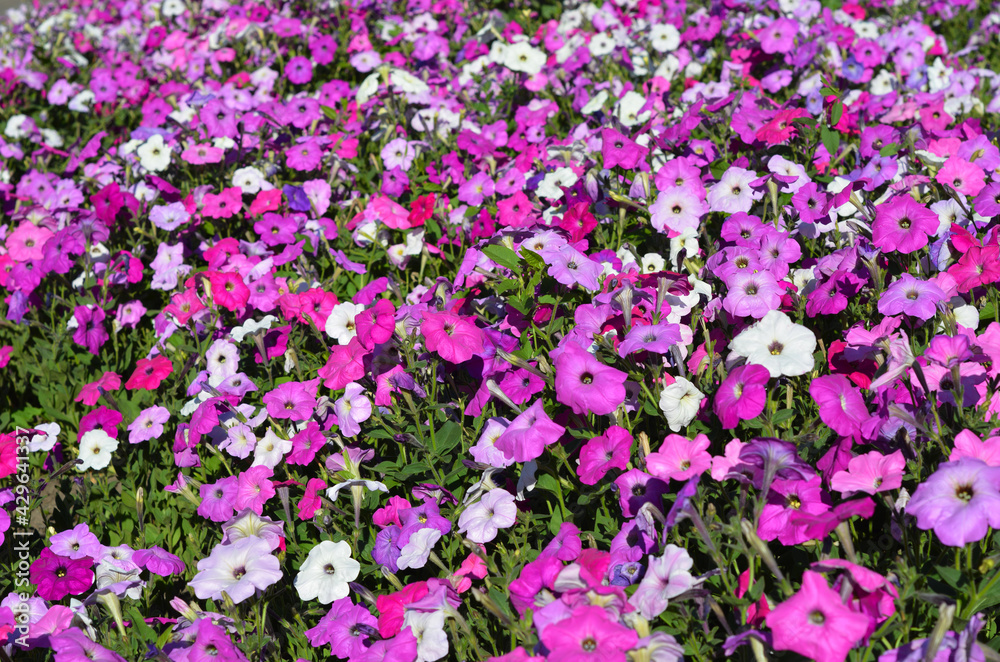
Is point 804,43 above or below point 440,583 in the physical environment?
above

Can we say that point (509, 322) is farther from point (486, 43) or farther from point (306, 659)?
point (486, 43)

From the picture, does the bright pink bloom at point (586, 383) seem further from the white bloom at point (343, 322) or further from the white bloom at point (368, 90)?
the white bloom at point (368, 90)

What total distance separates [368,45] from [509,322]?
454 centimetres

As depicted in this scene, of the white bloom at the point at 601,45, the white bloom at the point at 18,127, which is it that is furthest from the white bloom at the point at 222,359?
the white bloom at the point at 18,127

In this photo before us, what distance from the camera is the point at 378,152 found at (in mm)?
5293

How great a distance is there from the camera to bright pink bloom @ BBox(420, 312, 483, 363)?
8.88ft

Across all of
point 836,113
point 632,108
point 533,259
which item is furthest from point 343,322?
point 836,113

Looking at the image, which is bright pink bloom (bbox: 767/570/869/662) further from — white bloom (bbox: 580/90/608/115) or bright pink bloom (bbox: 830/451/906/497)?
white bloom (bbox: 580/90/608/115)

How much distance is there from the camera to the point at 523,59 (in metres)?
5.95

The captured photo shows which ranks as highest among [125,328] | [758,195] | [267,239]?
[758,195]

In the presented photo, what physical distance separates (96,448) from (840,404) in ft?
10.4

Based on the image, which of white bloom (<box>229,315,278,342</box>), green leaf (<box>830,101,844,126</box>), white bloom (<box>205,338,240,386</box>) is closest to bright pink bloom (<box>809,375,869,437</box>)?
green leaf (<box>830,101,844,126</box>)

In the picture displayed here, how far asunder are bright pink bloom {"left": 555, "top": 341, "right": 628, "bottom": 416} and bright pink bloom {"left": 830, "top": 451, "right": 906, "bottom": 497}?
2.20ft

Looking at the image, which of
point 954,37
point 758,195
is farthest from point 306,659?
point 954,37
